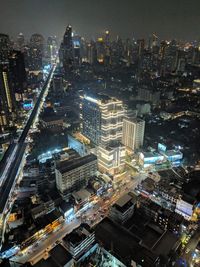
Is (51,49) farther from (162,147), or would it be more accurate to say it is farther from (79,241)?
(79,241)

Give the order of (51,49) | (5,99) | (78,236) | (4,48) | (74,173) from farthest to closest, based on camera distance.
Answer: (51,49) < (4,48) < (5,99) < (74,173) < (78,236)

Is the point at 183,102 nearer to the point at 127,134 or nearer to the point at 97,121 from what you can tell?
the point at 127,134

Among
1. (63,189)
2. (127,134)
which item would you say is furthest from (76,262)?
(127,134)

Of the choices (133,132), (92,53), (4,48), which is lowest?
(133,132)

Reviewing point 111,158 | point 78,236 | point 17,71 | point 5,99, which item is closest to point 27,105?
point 5,99

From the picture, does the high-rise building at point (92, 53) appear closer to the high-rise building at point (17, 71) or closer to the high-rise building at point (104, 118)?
the high-rise building at point (17, 71)

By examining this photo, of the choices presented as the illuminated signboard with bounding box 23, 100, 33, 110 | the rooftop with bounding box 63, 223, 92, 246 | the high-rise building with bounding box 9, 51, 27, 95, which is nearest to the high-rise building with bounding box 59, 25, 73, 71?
the high-rise building with bounding box 9, 51, 27, 95

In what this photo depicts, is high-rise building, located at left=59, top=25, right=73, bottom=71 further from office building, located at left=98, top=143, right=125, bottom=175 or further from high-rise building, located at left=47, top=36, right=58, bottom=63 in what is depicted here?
office building, located at left=98, top=143, right=125, bottom=175
